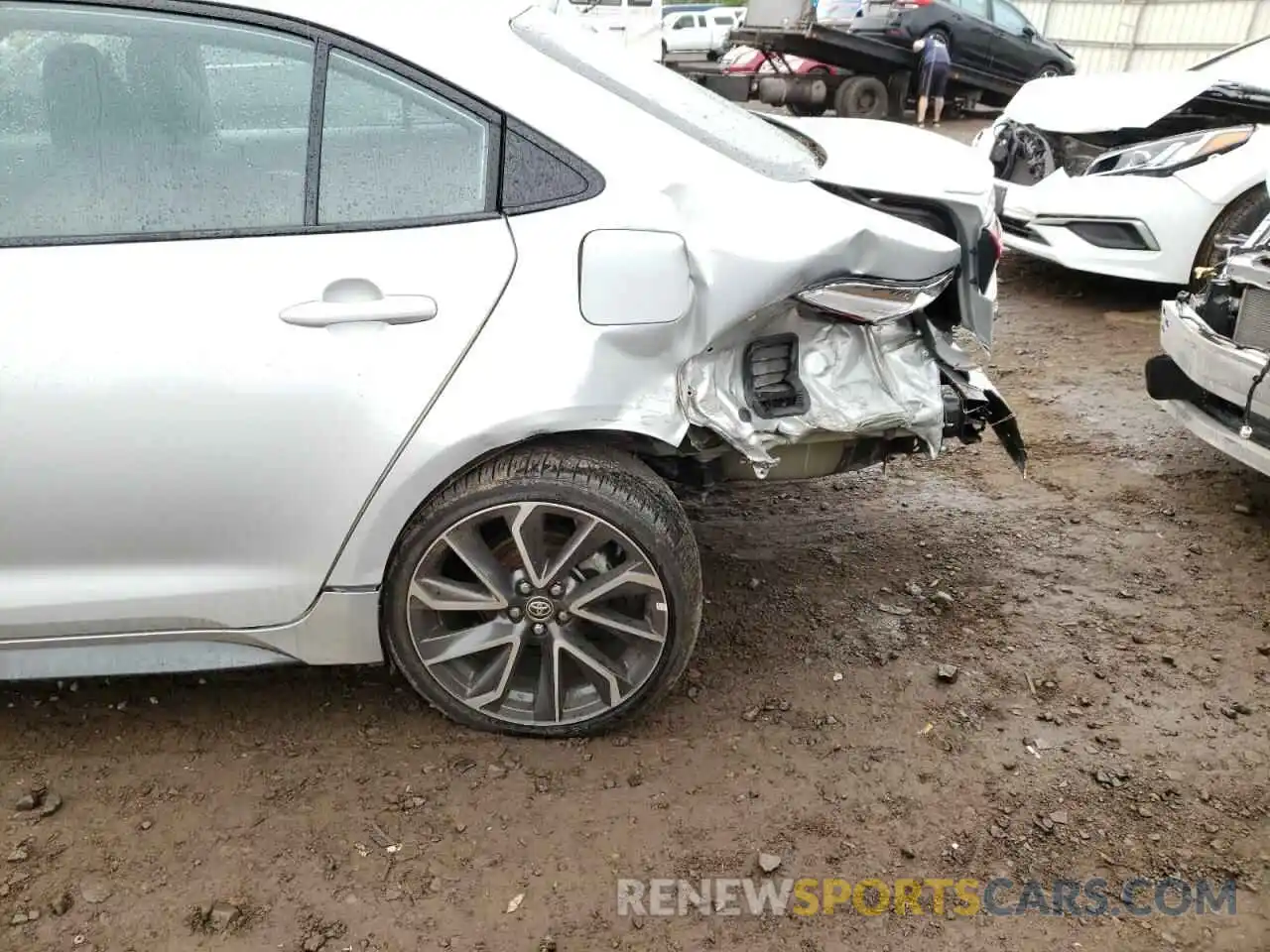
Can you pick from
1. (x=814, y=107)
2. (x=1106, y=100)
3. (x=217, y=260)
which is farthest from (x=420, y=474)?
(x=814, y=107)

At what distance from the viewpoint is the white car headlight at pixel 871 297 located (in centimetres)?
225

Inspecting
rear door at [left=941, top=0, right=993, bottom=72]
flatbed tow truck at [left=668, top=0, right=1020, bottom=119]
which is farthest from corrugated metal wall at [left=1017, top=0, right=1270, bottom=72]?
rear door at [left=941, top=0, right=993, bottom=72]

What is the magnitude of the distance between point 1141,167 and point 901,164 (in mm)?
3332

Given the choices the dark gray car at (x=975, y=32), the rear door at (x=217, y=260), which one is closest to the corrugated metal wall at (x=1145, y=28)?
the dark gray car at (x=975, y=32)

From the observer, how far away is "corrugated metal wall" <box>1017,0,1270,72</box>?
13.7m

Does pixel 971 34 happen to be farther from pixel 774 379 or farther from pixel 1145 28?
pixel 774 379

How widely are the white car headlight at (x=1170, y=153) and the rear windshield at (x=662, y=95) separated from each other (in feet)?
11.5

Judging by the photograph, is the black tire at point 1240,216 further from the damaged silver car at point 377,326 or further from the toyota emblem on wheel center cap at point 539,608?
the toyota emblem on wheel center cap at point 539,608

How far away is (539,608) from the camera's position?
2.33 m

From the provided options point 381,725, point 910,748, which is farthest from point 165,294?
point 910,748

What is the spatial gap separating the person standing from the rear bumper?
32.7 ft

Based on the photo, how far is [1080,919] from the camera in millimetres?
2020

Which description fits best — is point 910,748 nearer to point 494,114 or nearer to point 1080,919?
point 1080,919

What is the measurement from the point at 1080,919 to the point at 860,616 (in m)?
1.09
